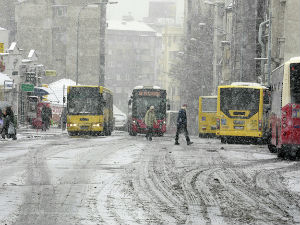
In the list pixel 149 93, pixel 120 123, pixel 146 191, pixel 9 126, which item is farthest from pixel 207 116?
pixel 146 191

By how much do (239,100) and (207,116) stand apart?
15.3 m

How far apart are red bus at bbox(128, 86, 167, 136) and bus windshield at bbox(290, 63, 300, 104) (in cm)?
2414

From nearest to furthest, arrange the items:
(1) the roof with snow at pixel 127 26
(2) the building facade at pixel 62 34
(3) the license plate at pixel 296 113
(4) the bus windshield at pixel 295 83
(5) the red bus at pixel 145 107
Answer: (4) the bus windshield at pixel 295 83 < (3) the license plate at pixel 296 113 < (5) the red bus at pixel 145 107 < (2) the building facade at pixel 62 34 < (1) the roof with snow at pixel 127 26

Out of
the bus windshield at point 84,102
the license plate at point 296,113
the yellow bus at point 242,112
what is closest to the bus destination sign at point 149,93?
the bus windshield at point 84,102

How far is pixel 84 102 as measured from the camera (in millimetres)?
41438

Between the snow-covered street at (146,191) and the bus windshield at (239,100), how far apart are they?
47.0ft

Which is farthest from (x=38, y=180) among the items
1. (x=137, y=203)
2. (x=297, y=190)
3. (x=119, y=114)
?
(x=119, y=114)

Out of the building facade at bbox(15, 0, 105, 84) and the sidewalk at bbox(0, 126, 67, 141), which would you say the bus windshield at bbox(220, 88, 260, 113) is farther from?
the building facade at bbox(15, 0, 105, 84)

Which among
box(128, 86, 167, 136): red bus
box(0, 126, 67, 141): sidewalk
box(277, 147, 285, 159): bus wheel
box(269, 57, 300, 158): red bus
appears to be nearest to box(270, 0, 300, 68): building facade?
box(128, 86, 167, 136): red bus

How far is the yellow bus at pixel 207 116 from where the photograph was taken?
49562mm

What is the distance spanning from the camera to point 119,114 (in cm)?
9044

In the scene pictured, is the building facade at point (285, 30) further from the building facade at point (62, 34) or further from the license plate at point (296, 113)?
the building facade at point (62, 34)

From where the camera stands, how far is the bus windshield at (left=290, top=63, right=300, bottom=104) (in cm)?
2083

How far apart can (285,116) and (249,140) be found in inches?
676
